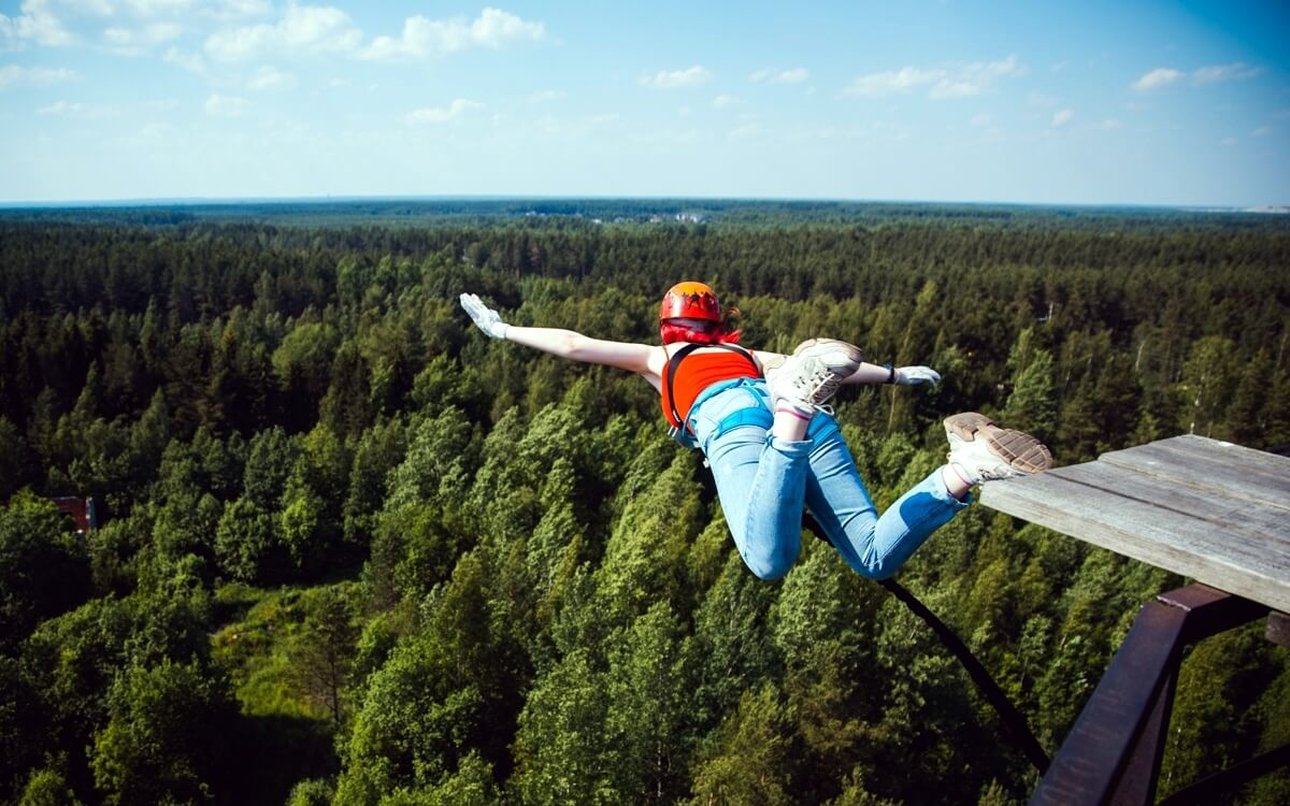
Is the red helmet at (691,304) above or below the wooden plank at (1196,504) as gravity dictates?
above

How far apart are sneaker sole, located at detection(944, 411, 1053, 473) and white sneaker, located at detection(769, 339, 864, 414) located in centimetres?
68

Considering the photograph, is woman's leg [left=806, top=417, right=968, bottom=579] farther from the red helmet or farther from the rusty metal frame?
the rusty metal frame

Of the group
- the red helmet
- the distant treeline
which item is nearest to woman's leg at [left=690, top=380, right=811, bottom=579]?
the red helmet

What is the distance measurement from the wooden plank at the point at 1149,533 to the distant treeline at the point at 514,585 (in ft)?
57.0

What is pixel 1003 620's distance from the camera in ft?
98.7

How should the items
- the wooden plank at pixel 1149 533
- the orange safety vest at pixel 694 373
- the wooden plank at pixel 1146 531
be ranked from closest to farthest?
the wooden plank at pixel 1149 533
the wooden plank at pixel 1146 531
the orange safety vest at pixel 694 373

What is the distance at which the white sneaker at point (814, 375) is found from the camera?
4.63 metres

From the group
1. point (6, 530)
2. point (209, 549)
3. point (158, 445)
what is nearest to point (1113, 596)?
point (209, 549)

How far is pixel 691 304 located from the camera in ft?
20.7

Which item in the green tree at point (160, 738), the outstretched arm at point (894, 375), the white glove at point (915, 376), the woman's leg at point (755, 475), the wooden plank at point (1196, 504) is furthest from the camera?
the green tree at point (160, 738)

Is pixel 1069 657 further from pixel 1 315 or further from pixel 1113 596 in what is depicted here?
pixel 1 315

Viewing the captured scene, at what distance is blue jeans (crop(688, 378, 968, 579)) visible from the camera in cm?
459

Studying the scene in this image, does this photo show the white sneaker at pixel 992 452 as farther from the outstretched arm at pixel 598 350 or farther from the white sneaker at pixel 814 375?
the outstretched arm at pixel 598 350

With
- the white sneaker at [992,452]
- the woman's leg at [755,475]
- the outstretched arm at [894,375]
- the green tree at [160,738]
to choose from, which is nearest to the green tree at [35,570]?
the green tree at [160,738]
